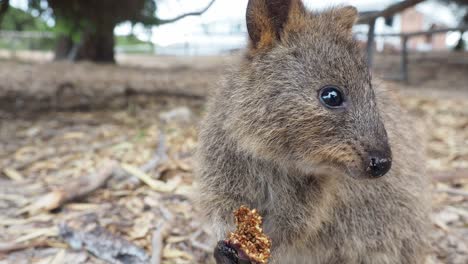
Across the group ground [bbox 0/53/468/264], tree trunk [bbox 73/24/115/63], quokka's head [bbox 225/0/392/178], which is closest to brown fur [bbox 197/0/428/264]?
quokka's head [bbox 225/0/392/178]

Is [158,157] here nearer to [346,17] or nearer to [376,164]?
[346,17]

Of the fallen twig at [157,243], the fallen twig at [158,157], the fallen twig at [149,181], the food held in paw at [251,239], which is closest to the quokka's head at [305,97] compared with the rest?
the food held in paw at [251,239]

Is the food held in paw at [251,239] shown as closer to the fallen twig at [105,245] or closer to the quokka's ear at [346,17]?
the fallen twig at [105,245]

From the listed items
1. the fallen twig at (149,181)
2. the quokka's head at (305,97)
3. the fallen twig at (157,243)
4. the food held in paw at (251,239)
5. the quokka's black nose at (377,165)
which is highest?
the quokka's head at (305,97)

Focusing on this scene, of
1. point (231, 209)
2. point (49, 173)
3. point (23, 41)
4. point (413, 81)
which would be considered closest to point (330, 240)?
point (231, 209)

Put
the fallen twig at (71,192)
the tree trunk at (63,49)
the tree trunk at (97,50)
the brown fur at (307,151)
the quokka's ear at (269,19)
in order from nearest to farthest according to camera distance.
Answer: the brown fur at (307,151)
the quokka's ear at (269,19)
the fallen twig at (71,192)
the tree trunk at (97,50)
the tree trunk at (63,49)

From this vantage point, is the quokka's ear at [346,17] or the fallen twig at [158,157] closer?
the quokka's ear at [346,17]

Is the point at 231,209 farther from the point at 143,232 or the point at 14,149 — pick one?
the point at 14,149
